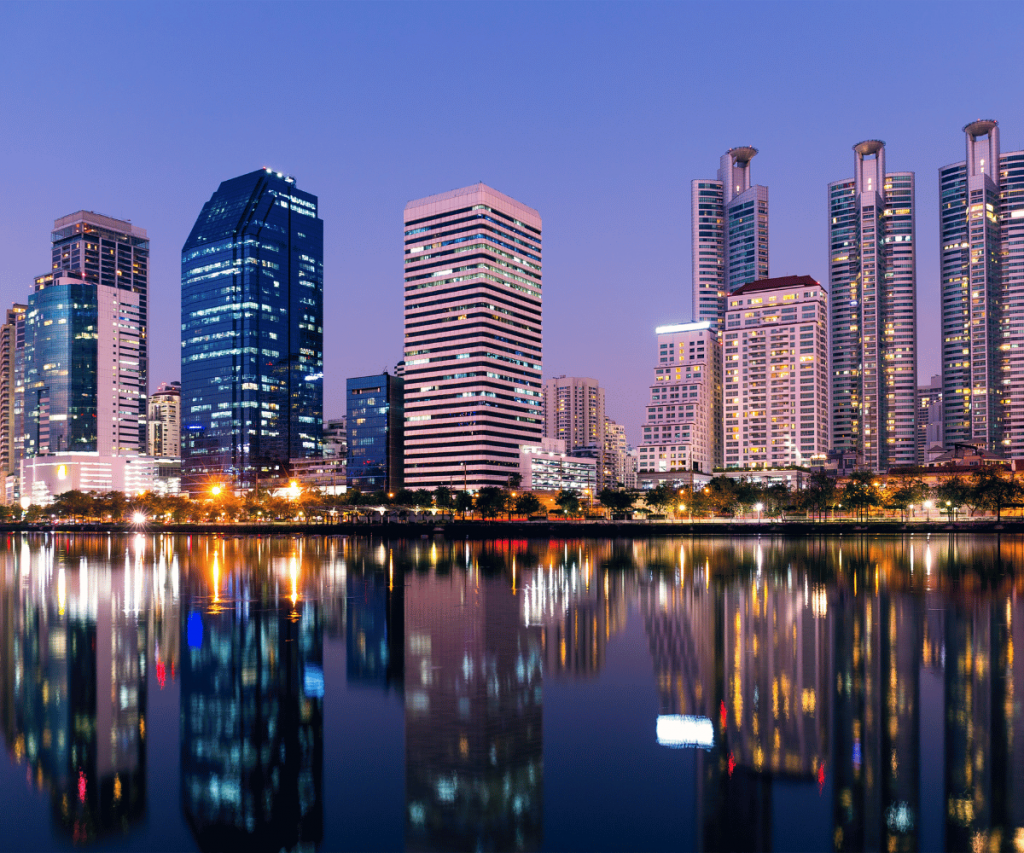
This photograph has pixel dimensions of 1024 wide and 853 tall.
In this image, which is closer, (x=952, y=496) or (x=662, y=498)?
(x=952, y=496)

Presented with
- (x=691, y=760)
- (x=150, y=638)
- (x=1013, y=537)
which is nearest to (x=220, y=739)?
(x=691, y=760)

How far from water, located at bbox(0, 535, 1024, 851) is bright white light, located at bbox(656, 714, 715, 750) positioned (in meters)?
0.14

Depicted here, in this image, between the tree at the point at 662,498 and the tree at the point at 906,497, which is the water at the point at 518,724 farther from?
the tree at the point at 662,498

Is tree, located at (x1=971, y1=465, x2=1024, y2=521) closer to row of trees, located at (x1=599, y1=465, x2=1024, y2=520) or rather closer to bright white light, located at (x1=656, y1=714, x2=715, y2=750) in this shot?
row of trees, located at (x1=599, y1=465, x2=1024, y2=520)

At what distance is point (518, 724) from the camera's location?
23469mm

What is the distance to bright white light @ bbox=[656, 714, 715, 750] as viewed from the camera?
71.2 feet

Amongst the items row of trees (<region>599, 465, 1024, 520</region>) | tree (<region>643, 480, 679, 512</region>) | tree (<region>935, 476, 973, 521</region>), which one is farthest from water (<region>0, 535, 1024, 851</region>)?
tree (<region>643, 480, 679, 512</region>)

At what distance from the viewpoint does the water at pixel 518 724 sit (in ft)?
54.4

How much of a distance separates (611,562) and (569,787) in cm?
6976

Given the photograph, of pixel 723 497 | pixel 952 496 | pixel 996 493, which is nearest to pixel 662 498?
pixel 723 497

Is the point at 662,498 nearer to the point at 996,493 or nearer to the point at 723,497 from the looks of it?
the point at 723,497

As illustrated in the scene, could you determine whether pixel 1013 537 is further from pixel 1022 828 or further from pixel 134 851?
pixel 134 851

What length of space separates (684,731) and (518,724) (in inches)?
182

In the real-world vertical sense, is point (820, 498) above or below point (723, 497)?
above
